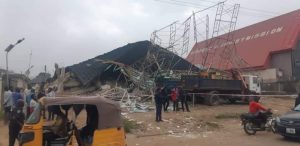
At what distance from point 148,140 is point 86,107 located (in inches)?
279

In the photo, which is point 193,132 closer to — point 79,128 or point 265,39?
point 79,128

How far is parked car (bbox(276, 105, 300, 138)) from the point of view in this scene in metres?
15.6

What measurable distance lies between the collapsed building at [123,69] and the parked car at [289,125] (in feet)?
52.9

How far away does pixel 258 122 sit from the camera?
58.8ft

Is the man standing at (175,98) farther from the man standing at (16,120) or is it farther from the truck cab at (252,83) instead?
the man standing at (16,120)

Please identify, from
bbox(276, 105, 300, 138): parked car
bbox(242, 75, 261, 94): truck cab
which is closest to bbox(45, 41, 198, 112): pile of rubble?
bbox(242, 75, 261, 94): truck cab

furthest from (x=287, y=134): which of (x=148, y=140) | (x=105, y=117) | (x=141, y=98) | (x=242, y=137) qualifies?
(x=141, y=98)

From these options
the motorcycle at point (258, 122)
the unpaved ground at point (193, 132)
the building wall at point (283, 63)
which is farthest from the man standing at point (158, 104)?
the building wall at point (283, 63)

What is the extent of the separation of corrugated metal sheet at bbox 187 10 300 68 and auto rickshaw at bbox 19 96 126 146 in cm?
3336

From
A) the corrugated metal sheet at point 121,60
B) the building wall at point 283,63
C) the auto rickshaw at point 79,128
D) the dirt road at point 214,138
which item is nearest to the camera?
the auto rickshaw at point 79,128

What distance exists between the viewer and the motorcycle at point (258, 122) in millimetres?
17828

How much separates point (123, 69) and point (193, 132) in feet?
48.4

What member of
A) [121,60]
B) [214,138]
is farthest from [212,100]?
[214,138]

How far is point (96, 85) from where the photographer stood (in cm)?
3512
